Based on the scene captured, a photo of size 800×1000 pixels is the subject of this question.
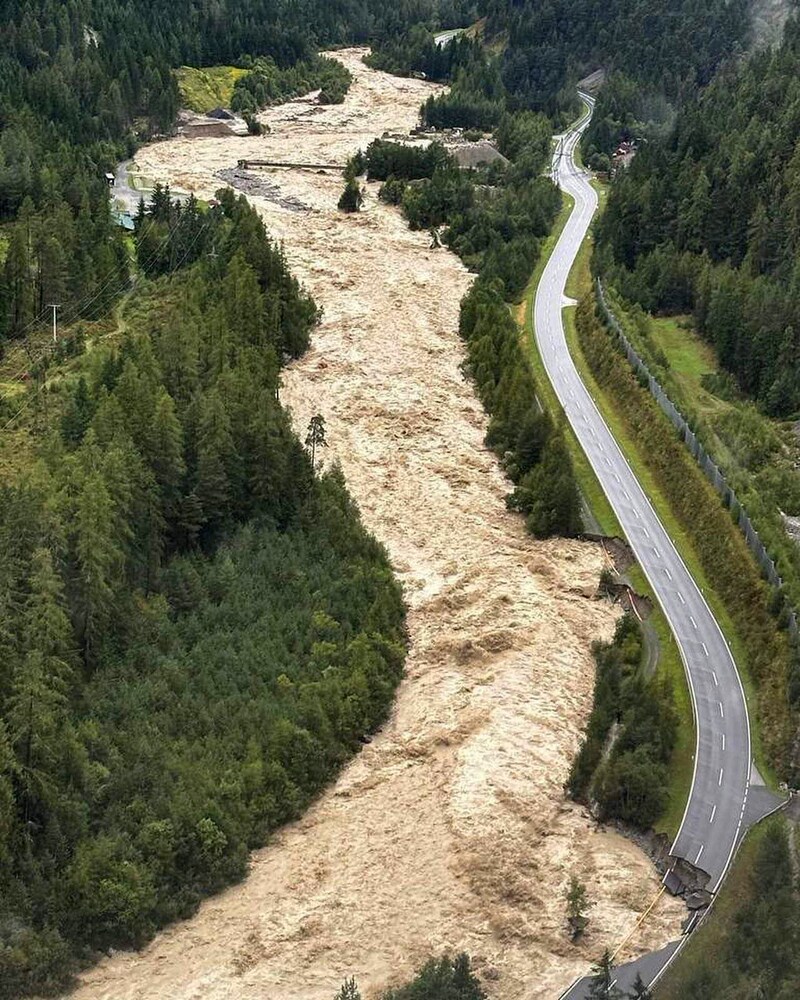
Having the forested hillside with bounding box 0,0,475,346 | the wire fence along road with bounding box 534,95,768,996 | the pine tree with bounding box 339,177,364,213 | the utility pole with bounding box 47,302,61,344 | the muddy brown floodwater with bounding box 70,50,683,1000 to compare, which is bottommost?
the muddy brown floodwater with bounding box 70,50,683,1000

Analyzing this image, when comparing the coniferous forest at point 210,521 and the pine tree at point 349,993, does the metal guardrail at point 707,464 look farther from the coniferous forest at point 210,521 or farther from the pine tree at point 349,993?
the pine tree at point 349,993

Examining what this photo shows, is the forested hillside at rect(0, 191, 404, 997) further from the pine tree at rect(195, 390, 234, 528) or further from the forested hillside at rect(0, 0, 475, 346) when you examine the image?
the forested hillside at rect(0, 0, 475, 346)

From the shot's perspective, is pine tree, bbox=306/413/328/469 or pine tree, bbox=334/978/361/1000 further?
pine tree, bbox=306/413/328/469

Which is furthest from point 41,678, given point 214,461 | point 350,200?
point 350,200

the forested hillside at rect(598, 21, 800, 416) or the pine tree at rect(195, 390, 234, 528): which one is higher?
the forested hillside at rect(598, 21, 800, 416)

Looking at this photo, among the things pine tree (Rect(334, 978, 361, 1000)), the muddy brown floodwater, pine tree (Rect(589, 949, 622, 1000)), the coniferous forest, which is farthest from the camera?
the coniferous forest

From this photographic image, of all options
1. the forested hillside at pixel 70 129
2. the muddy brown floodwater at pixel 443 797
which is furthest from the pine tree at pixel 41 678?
the forested hillside at pixel 70 129

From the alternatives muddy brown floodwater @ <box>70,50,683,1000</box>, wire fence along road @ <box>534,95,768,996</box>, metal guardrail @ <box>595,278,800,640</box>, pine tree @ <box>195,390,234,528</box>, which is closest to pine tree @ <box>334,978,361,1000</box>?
muddy brown floodwater @ <box>70,50,683,1000</box>

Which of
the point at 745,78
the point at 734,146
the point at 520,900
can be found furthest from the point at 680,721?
the point at 745,78
